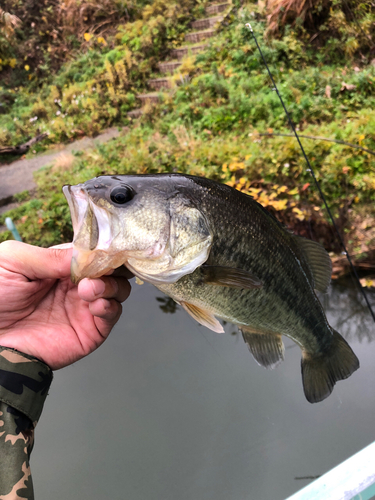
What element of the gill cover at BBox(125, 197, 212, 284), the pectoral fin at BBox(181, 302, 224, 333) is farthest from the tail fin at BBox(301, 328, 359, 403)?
the gill cover at BBox(125, 197, 212, 284)

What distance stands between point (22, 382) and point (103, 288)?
0.54 metres

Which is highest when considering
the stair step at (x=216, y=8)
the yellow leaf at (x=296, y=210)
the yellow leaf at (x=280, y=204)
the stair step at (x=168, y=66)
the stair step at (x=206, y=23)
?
the stair step at (x=216, y=8)

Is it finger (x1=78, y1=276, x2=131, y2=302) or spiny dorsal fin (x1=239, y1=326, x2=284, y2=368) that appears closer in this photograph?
finger (x1=78, y1=276, x2=131, y2=302)

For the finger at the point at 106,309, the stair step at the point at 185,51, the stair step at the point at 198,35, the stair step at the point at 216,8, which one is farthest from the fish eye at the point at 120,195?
the stair step at the point at 216,8

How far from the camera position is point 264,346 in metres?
1.46

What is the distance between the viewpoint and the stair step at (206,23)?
25.0 feet

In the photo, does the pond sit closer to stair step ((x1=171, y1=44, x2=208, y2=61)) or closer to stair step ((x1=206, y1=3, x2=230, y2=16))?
stair step ((x1=171, y1=44, x2=208, y2=61))

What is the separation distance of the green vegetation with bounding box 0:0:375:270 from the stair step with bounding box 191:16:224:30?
33cm

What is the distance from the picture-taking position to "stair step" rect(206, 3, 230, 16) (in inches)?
309

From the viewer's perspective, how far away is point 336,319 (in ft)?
9.79

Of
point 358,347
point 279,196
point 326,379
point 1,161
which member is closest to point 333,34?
point 279,196

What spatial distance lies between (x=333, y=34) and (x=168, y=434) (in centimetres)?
683

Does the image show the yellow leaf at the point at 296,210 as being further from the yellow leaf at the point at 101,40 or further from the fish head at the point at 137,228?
the yellow leaf at the point at 101,40

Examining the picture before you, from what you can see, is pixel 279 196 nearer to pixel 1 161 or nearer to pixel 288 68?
pixel 288 68
